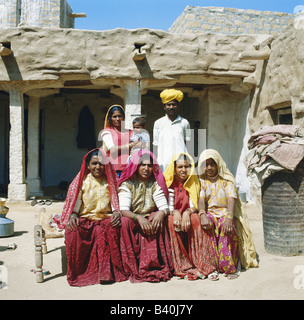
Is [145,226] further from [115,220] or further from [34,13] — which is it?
[34,13]

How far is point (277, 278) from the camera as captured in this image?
10.0ft

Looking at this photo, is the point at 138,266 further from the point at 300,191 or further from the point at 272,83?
the point at 272,83

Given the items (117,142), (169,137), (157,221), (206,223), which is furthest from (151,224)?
(169,137)

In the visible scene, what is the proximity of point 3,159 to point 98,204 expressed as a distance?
7.91 metres


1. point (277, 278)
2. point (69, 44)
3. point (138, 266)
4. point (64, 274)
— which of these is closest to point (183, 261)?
point (138, 266)

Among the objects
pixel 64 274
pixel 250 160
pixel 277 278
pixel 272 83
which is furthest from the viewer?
pixel 272 83

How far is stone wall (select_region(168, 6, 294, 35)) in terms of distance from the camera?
8738 mm

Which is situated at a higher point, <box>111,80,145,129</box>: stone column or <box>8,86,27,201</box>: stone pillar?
<box>111,80,145,129</box>: stone column

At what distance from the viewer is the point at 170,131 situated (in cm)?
432

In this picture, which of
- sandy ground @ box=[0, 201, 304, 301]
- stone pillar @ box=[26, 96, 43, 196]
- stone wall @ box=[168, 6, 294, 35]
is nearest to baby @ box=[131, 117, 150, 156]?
sandy ground @ box=[0, 201, 304, 301]

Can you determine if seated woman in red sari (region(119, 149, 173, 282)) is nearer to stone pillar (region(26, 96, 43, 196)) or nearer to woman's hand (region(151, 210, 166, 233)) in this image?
woman's hand (region(151, 210, 166, 233))

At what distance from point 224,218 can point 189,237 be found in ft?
1.25

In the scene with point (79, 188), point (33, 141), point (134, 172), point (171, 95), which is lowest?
point (79, 188)

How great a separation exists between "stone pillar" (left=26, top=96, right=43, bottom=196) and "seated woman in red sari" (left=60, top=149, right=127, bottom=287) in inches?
211
